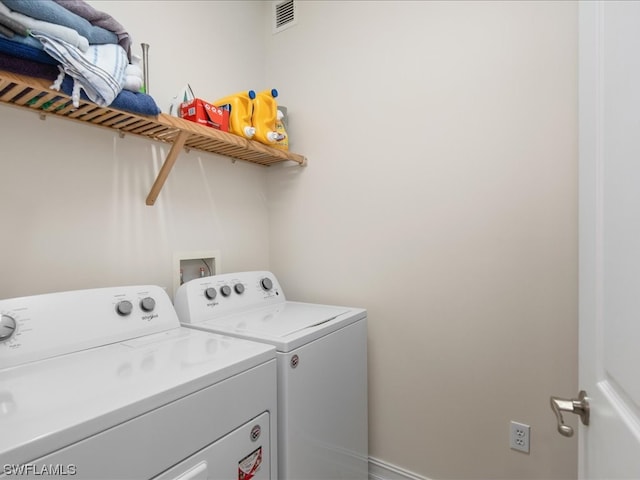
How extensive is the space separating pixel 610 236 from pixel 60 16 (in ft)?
4.43

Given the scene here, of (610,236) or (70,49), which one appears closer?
(610,236)

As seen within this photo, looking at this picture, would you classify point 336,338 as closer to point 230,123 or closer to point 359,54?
point 230,123

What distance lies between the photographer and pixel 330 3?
1788 millimetres

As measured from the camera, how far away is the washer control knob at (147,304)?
3.85ft

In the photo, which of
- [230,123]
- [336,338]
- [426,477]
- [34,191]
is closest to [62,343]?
[34,191]

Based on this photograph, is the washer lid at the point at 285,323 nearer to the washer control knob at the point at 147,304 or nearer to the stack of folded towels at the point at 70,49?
the washer control knob at the point at 147,304

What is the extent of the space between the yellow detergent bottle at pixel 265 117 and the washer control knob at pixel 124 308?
899 millimetres

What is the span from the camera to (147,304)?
1181 millimetres

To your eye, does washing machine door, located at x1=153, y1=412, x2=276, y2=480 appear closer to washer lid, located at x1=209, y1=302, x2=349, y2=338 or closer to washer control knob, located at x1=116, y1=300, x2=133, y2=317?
washer lid, located at x1=209, y1=302, x2=349, y2=338

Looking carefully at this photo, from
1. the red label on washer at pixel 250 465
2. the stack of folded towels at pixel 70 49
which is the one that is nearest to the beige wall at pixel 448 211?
the red label on washer at pixel 250 465

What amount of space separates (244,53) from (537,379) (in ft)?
7.02

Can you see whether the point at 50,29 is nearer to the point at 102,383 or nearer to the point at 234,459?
the point at 102,383

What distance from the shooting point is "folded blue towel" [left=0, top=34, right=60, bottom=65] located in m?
0.82

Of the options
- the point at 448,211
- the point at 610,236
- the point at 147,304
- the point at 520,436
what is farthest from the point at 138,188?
the point at 520,436
